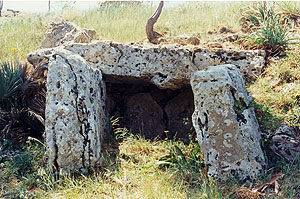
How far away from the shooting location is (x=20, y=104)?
5.75 metres

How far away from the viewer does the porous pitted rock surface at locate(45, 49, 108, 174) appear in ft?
14.3

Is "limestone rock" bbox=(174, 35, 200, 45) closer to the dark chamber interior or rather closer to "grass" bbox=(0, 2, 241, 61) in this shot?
"grass" bbox=(0, 2, 241, 61)

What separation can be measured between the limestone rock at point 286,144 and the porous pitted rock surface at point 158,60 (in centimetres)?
175

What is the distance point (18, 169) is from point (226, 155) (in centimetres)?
285

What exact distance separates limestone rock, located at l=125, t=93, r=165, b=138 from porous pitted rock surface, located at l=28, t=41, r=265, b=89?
3.00 feet

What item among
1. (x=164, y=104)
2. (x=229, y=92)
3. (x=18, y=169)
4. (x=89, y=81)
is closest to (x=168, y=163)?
(x=229, y=92)

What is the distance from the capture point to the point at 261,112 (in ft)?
17.5

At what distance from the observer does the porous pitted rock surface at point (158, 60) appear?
583 cm

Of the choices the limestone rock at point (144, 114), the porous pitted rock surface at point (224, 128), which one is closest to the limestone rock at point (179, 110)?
the limestone rock at point (144, 114)

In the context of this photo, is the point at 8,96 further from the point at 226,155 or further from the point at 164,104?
the point at 226,155

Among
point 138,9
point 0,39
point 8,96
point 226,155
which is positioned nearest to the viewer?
point 226,155

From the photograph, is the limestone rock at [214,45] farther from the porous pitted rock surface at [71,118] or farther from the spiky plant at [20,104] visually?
the spiky plant at [20,104]

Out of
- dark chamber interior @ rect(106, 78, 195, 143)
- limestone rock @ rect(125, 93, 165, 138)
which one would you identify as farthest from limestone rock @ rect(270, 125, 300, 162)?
limestone rock @ rect(125, 93, 165, 138)

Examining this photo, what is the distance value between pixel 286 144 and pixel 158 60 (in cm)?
252
